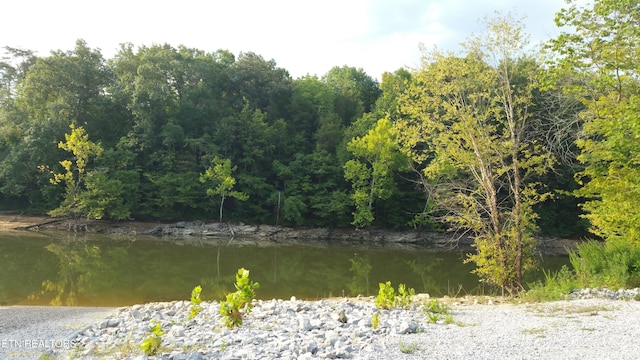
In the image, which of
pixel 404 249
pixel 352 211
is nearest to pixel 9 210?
pixel 352 211

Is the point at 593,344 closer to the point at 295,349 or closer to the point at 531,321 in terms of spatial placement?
the point at 531,321

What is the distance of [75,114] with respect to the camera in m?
32.7

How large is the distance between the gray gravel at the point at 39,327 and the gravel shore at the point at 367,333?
0.15ft

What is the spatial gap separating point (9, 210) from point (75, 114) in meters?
8.84

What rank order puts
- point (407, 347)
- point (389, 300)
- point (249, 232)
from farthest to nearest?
1. point (249, 232)
2. point (389, 300)
3. point (407, 347)

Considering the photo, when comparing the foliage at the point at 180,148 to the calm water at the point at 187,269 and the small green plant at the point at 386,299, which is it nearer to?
the calm water at the point at 187,269

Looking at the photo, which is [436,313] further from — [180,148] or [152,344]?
[180,148]

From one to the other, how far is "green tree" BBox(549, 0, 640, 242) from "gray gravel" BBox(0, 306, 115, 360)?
11554mm

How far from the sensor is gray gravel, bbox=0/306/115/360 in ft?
21.2

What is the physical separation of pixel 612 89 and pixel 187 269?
15870 mm

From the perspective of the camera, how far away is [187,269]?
56.4ft

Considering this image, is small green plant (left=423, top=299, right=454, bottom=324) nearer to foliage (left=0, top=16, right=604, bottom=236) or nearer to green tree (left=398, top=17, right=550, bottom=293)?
green tree (left=398, top=17, right=550, bottom=293)

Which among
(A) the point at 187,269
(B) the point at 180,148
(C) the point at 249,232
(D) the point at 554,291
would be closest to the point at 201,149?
Result: (B) the point at 180,148

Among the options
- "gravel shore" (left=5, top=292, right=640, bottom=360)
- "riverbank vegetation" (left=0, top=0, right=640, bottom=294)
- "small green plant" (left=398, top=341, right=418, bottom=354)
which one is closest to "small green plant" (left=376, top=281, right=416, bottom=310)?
"gravel shore" (left=5, top=292, right=640, bottom=360)
